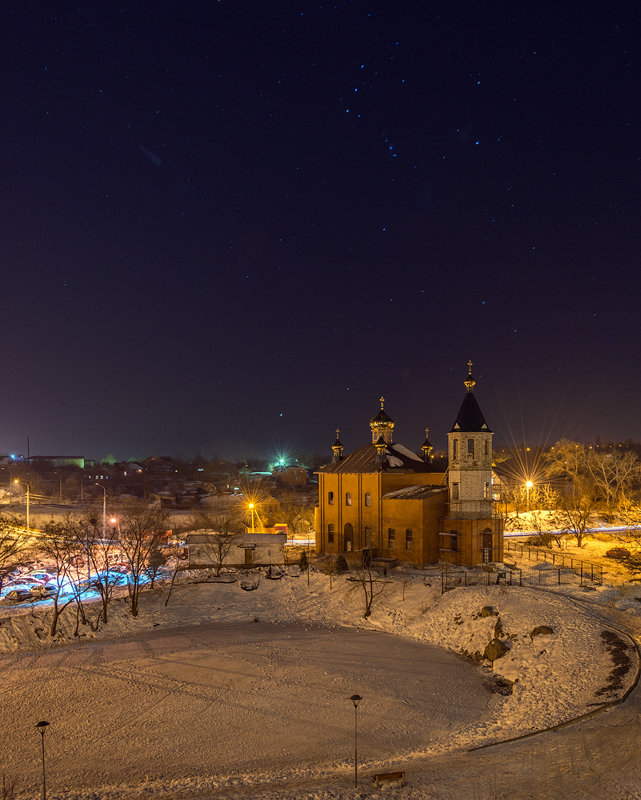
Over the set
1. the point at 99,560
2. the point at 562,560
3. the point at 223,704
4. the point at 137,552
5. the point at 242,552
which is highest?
the point at 137,552

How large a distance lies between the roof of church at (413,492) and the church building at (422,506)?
0.25 feet

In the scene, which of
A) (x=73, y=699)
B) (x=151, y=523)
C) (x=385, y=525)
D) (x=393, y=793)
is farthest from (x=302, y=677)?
(x=151, y=523)

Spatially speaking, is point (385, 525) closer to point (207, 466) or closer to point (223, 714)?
point (223, 714)

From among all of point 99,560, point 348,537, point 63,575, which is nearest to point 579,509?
point 348,537

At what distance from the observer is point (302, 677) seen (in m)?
24.8

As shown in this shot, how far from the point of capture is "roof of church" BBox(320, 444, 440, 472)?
154ft

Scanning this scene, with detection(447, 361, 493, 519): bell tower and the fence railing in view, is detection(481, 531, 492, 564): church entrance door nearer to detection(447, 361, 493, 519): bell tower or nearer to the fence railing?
detection(447, 361, 493, 519): bell tower

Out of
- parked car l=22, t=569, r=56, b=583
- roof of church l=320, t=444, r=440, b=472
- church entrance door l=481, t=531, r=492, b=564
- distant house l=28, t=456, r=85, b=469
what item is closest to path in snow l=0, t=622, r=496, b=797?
church entrance door l=481, t=531, r=492, b=564

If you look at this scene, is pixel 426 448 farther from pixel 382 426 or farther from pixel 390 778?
pixel 390 778

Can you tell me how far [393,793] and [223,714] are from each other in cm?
896

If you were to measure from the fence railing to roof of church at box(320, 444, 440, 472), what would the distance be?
9.55 m

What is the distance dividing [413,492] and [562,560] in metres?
11.8

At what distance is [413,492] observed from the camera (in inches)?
1762

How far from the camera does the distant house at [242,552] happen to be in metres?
44.4
